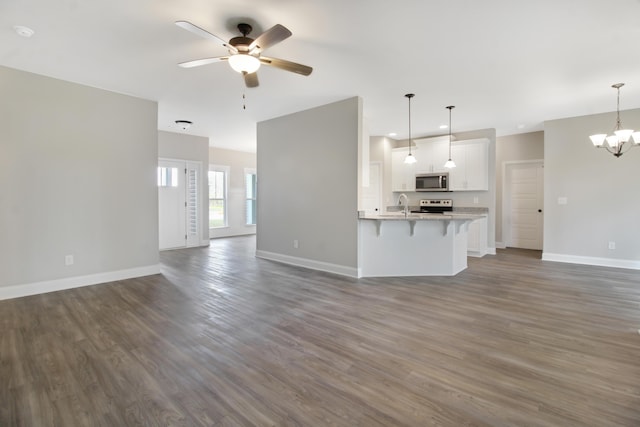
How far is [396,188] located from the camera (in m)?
7.52

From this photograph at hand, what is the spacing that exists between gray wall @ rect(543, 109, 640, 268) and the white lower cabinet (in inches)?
42.2

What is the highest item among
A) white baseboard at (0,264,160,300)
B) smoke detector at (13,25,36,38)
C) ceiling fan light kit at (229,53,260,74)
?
smoke detector at (13,25,36,38)

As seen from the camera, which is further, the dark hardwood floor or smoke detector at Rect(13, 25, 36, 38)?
smoke detector at Rect(13, 25, 36, 38)

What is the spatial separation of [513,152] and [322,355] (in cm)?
728

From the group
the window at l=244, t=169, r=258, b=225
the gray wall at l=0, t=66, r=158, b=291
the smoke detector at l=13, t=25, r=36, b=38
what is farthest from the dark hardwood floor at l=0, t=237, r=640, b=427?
the window at l=244, t=169, r=258, b=225

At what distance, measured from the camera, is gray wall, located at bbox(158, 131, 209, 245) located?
6.91 meters

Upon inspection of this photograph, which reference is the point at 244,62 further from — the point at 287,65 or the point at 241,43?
the point at 287,65

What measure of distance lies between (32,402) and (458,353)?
9.47 feet

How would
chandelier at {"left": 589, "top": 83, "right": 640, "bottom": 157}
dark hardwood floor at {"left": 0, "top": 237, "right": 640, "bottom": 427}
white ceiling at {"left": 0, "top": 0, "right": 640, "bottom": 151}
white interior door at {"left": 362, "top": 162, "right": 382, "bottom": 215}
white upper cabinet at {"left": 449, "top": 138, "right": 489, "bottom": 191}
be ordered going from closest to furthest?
1. dark hardwood floor at {"left": 0, "top": 237, "right": 640, "bottom": 427}
2. white ceiling at {"left": 0, "top": 0, "right": 640, "bottom": 151}
3. chandelier at {"left": 589, "top": 83, "right": 640, "bottom": 157}
4. white upper cabinet at {"left": 449, "top": 138, "right": 489, "bottom": 191}
5. white interior door at {"left": 362, "top": 162, "right": 382, "bottom": 215}

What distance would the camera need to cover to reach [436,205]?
720 cm

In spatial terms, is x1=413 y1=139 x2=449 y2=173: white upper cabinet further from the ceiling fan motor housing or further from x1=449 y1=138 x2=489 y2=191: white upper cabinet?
the ceiling fan motor housing

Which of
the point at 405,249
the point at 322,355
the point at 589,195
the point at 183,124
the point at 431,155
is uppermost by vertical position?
the point at 183,124

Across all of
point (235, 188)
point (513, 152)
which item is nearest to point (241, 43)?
point (235, 188)

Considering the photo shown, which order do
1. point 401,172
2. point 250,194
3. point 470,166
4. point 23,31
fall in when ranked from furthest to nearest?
point 250,194, point 401,172, point 470,166, point 23,31
